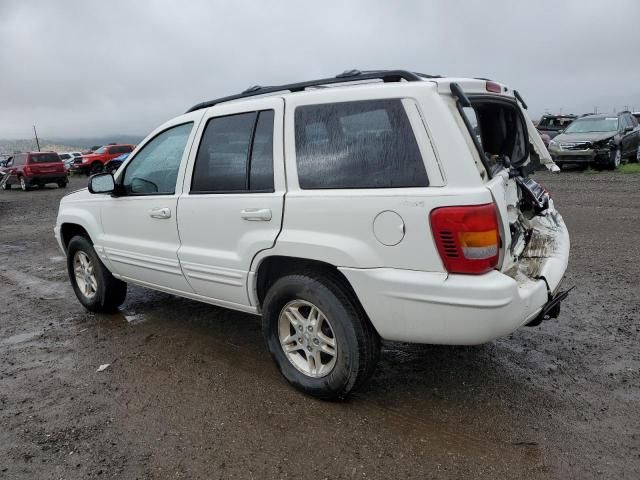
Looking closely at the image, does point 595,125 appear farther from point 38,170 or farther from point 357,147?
point 38,170

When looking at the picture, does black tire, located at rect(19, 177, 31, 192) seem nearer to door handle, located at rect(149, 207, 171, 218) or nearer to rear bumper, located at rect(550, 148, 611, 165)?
rear bumper, located at rect(550, 148, 611, 165)

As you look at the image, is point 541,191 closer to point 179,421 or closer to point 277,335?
point 277,335

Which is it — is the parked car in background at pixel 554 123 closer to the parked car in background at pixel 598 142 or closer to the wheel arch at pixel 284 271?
the parked car in background at pixel 598 142

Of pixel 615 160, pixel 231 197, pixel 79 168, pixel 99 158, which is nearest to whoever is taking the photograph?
pixel 231 197

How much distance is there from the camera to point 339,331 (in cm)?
304

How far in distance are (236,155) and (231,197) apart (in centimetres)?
30

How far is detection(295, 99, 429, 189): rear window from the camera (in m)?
2.82

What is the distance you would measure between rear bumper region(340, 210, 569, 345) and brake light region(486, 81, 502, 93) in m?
1.25

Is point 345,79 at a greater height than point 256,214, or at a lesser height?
greater

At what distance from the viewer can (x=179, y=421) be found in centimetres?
315

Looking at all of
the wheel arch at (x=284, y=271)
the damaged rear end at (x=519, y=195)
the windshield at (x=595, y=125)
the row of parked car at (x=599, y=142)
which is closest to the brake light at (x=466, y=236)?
the damaged rear end at (x=519, y=195)

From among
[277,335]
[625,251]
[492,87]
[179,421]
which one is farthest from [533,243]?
[625,251]

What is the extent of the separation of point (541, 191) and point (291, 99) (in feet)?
6.93

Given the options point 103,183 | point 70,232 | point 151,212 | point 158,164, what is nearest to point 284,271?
point 151,212
